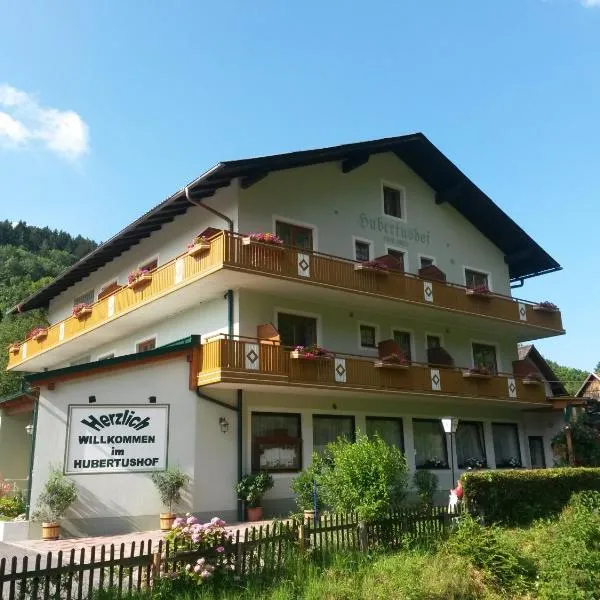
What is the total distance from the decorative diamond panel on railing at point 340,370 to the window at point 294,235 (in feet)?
13.5

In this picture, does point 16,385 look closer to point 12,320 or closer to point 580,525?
point 12,320

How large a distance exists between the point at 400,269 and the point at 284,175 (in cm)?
513

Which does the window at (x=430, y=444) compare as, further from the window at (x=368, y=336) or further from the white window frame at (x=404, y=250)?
the white window frame at (x=404, y=250)

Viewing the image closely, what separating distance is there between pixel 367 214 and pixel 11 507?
48.8 ft

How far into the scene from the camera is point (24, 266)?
72188mm

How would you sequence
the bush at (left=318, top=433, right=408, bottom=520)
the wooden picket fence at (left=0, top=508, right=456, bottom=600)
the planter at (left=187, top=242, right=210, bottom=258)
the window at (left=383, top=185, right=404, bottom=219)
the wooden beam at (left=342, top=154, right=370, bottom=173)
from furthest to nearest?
the window at (left=383, top=185, right=404, bottom=219)
the wooden beam at (left=342, top=154, right=370, bottom=173)
the planter at (left=187, top=242, right=210, bottom=258)
the bush at (left=318, top=433, right=408, bottom=520)
the wooden picket fence at (left=0, top=508, right=456, bottom=600)

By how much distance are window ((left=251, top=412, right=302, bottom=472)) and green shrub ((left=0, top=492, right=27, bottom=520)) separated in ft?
20.8

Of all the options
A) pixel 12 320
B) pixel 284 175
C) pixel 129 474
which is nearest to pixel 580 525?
pixel 129 474

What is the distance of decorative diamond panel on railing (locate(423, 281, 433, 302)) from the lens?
2222 centimetres

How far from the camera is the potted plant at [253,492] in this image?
17.0 meters

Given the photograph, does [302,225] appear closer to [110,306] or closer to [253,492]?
[110,306]

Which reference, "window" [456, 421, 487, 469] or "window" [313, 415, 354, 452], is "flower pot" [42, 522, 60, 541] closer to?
"window" [313, 415, 354, 452]

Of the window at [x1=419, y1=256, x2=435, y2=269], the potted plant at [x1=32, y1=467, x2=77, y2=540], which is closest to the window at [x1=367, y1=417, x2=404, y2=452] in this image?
the window at [x1=419, y1=256, x2=435, y2=269]

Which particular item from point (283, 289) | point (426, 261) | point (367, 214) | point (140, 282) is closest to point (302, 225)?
point (283, 289)
